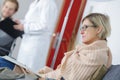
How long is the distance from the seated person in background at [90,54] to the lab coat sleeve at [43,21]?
927mm

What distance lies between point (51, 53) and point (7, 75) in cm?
183

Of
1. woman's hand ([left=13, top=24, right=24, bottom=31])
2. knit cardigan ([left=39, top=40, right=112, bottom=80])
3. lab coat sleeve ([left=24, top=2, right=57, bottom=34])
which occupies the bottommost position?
knit cardigan ([left=39, top=40, right=112, bottom=80])

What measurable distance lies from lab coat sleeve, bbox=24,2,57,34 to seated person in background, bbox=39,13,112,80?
93 cm

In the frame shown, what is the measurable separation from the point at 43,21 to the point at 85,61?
3.90 feet

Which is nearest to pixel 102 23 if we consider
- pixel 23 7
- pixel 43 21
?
pixel 43 21

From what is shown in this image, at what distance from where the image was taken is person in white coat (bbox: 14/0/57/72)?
3.27 metres

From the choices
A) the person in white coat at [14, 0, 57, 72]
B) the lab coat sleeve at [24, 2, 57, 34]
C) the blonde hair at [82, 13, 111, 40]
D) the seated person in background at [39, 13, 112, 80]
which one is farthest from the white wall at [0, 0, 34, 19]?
the blonde hair at [82, 13, 111, 40]

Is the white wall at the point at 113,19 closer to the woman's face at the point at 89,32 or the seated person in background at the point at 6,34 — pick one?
the woman's face at the point at 89,32

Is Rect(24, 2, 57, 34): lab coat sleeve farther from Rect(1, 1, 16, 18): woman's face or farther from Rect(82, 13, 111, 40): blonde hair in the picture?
Rect(82, 13, 111, 40): blonde hair

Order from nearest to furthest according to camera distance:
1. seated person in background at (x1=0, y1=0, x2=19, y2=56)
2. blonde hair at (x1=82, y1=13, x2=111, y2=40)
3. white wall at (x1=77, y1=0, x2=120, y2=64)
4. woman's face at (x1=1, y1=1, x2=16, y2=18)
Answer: blonde hair at (x1=82, y1=13, x2=111, y2=40)
white wall at (x1=77, y1=0, x2=120, y2=64)
seated person in background at (x1=0, y1=0, x2=19, y2=56)
woman's face at (x1=1, y1=1, x2=16, y2=18)

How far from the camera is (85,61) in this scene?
219 cm

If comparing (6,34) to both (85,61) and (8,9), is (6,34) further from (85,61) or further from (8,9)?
(85,61)

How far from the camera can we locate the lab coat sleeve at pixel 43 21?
3.26 meters

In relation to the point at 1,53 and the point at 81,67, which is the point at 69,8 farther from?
the point at 81,67
